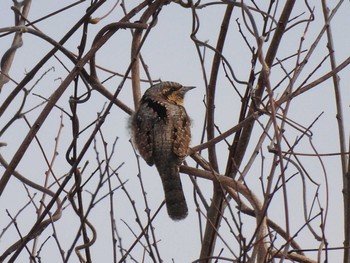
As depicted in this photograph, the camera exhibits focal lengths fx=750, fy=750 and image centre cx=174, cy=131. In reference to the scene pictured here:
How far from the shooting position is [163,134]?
524 cm

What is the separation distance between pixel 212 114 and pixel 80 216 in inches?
45.0

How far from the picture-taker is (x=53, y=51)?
3.79 meters

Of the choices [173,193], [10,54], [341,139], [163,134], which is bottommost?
[341,139]

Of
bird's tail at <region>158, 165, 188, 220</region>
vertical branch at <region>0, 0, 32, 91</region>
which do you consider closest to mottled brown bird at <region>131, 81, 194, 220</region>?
bird's tail at <region>158, 165, 188, 220</region>

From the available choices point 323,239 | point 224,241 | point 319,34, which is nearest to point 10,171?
point 224,241

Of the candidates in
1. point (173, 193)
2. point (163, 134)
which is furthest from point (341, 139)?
point (163, 134)

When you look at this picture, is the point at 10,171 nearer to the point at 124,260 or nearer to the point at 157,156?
the point at 124,260

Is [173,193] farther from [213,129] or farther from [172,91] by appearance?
[172,91]

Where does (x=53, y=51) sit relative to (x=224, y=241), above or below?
above

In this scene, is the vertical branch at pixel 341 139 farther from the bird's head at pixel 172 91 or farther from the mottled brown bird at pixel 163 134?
the bird's head at pixel 172 91

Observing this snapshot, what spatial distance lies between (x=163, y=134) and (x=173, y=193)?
0.57 m

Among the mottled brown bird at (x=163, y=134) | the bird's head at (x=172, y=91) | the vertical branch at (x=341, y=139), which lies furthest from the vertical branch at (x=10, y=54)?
the vertical branch at (x=341, y=139)

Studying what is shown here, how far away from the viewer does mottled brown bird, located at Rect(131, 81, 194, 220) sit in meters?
Answer: 4.89

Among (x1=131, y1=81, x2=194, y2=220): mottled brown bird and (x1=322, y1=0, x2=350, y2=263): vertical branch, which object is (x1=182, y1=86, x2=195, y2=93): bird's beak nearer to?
(x1=131, y1=81, x2=194, y2=220): mottled brown bird
